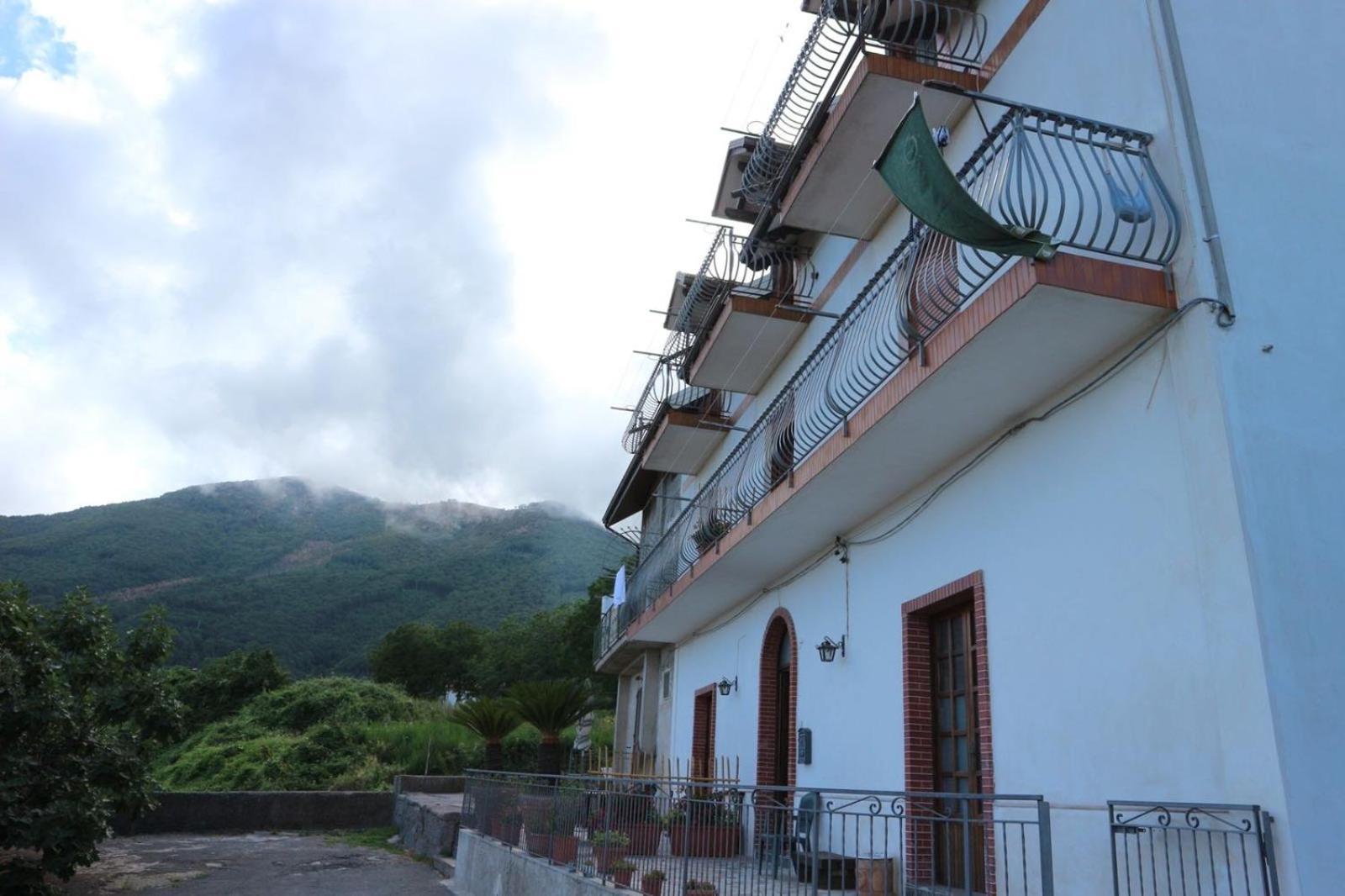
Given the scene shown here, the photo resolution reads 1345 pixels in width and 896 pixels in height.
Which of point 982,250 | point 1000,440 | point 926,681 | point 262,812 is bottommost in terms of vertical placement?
point 262,812

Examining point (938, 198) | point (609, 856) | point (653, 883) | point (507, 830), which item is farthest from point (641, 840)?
point (938, 198)

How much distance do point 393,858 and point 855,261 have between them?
1247 centimetres

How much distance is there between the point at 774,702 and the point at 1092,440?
7126 mm

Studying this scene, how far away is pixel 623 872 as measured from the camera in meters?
7.53

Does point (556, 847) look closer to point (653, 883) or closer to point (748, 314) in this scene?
point (653, 883)

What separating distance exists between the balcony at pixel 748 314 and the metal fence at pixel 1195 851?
26.7 feet

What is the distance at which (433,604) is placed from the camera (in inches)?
2992

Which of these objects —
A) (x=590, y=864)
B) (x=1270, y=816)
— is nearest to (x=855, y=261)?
(x=590, y=864)

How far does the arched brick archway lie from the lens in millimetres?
11656

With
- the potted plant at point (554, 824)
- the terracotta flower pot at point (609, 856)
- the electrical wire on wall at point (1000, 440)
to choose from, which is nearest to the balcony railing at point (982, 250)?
the electrical wire on wall at point (1000, 440)

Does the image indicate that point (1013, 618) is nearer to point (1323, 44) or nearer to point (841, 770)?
point (841, 770)

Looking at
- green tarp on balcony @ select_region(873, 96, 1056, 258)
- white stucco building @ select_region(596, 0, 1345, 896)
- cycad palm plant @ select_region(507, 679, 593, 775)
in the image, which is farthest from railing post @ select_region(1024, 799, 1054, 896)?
cycad palm plant @ select_region(507, 679, 593, 775)

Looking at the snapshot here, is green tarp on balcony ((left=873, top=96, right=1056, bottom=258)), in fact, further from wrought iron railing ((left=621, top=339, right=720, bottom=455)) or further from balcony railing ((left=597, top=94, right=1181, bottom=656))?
wrought iron railing ((left=621, top=339, right=720, bottom=455))

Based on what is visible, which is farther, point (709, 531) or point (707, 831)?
point (709, 531)
